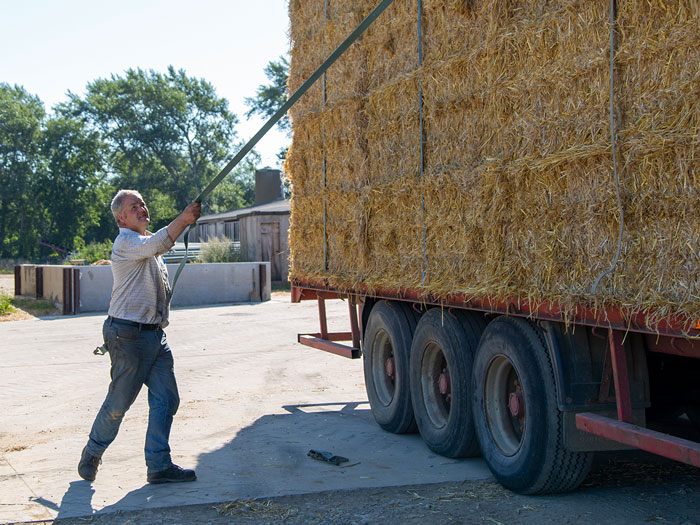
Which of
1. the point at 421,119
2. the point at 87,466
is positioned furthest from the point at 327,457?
the point at 421,119

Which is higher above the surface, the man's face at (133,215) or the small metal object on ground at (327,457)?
the man's face at (133,215)

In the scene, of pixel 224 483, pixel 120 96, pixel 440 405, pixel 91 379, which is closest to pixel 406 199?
pixel 440 405

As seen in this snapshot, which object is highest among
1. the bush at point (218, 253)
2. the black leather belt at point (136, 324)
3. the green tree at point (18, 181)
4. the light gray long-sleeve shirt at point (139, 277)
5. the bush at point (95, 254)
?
the green tree at point (18, 181)

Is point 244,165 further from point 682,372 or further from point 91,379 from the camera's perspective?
point 682,372

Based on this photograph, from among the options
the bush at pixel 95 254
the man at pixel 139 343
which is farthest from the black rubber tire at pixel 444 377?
the bush at pixel 95 254

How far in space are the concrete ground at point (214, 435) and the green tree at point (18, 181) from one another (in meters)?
51.6

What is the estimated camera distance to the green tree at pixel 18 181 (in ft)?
203

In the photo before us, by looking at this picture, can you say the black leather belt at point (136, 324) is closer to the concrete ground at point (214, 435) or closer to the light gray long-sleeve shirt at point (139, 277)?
the light gray long-sleeve shirt at point (139, 277)

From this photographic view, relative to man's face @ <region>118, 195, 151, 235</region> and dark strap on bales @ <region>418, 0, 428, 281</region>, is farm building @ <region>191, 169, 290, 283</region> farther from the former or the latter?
man's face @ <region>118, 195, 151, 235</region>

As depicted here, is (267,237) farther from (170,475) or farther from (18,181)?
(18,181)

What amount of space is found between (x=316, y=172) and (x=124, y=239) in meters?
3.30

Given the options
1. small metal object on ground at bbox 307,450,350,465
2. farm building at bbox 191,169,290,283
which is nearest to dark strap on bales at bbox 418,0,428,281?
small metal object on ground at bbox 307,450,350,465

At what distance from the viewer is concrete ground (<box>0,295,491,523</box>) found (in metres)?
5.75

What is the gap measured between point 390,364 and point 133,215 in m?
3.08
